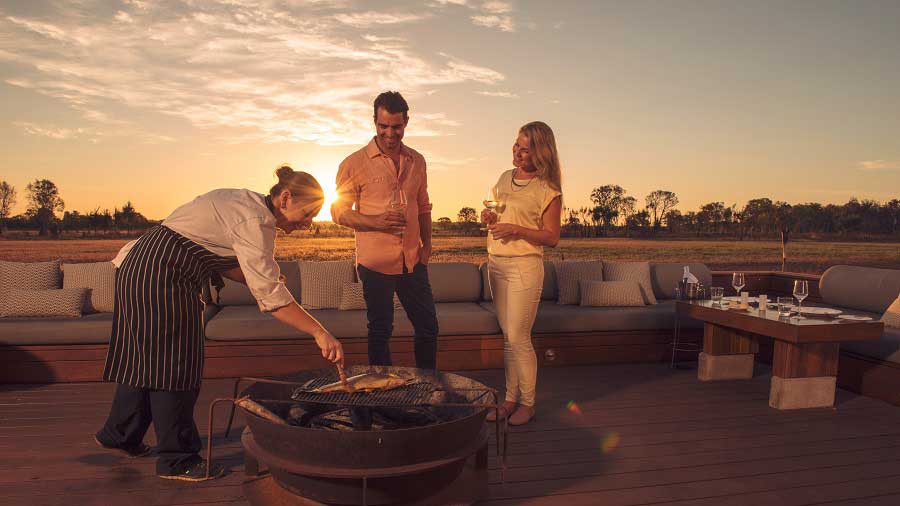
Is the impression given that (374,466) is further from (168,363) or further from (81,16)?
(81,16)

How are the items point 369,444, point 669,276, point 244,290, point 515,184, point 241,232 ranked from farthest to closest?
point 669,276, point 244,290, point 515,184, point 241,232, point 369,444

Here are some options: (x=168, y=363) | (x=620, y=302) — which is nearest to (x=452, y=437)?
(x=168, y=363)

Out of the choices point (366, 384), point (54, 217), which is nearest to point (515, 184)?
point (366, 384)

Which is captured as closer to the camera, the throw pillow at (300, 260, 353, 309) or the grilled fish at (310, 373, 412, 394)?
the grilled fish at (310, 373, 412, 394)

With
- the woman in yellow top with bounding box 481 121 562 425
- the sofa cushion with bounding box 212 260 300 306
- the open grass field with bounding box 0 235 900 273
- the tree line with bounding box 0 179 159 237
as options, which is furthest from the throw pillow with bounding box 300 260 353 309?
the tree line with bounding box 0 179 159 237

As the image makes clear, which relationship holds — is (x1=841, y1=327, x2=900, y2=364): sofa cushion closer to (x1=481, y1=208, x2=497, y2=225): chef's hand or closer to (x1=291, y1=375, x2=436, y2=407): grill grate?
(x1=481, y1=208, x2=497, y2=225): chef's hand

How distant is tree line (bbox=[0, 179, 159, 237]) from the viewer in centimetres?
705

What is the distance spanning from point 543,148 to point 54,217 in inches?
311

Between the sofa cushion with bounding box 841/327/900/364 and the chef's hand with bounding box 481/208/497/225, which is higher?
the chef's hand with bounding box 481/208/497/225

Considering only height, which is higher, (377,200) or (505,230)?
(377,200)

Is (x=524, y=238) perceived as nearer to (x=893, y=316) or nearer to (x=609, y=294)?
(x=609, y=294)

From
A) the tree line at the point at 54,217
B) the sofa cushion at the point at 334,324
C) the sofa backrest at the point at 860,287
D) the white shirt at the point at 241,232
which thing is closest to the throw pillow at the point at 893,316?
the sofa backrest at the point at 860,287

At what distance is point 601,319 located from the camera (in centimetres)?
413

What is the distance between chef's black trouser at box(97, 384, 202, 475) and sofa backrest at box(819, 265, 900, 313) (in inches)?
190
